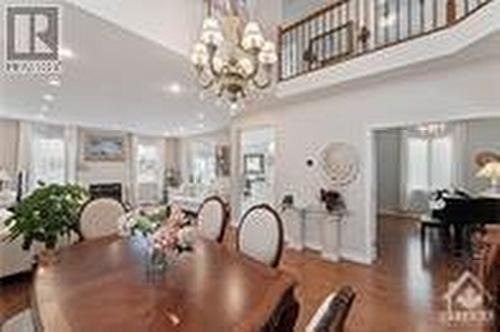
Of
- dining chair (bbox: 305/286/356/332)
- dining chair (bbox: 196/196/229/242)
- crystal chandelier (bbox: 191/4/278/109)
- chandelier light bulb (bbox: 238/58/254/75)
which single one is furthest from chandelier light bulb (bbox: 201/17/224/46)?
dining chair (bbox: 305/286/356/332)

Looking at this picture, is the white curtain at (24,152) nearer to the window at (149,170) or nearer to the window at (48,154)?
the window at (48,154)

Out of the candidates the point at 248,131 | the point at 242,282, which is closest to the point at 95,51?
the point at 242,282

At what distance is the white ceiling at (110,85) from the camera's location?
4098 mm

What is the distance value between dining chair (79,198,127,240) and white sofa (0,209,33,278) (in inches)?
48.2

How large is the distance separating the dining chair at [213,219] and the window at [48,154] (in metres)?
8.10

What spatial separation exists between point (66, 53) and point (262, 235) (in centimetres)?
316

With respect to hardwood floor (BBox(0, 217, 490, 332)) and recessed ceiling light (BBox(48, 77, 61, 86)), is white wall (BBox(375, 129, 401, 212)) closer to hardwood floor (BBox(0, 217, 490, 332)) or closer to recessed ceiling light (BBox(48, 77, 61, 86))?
hardwood floor (BBox(0, 217, 490, 332))

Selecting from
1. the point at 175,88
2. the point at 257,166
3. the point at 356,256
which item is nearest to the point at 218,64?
the point at 175,88

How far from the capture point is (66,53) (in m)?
4.59

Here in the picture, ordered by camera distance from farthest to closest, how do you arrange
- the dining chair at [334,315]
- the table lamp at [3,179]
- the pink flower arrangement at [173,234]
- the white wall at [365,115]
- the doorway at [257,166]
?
1. the table lamp at [3,179]
2. the doorway at [257,166]
3. the white wall at [365,115]
4. the pink flower arrangement at [173,234]
5. the dining chair at [334,315]

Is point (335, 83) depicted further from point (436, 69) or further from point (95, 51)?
point (95, 51)

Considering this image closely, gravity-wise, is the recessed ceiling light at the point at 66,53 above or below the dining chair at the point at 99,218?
above

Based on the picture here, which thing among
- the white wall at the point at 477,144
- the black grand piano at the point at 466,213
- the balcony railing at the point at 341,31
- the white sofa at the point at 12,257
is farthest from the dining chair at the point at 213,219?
the white wall at the point at 477,144

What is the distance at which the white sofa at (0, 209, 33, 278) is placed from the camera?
4.57 metres
